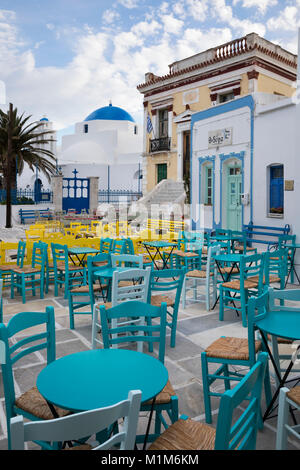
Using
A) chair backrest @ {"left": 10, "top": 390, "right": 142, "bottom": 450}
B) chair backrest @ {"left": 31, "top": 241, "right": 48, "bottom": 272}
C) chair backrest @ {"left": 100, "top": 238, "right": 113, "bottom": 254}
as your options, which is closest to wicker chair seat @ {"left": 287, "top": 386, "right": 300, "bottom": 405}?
chair backrest @ {"left": 10, "top": 390, "right": 142, "bottom": 450}

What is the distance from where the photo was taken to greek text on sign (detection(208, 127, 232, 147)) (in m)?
12.5

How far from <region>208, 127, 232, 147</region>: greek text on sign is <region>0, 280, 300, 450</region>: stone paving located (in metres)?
7.49

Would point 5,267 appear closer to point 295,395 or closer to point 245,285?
point 245,285

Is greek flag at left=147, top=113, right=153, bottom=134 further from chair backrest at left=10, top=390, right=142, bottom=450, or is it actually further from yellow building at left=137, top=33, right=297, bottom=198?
chair backrest at left=10, top=390, right=142, bottom=450

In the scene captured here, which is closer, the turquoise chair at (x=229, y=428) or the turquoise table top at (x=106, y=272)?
the turquoise chair at (x=229, y=428)

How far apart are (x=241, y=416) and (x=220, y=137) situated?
473 inches

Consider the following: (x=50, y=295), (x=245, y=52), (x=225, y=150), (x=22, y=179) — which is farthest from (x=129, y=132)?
(x=50, y=295)

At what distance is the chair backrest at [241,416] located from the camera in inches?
61.7

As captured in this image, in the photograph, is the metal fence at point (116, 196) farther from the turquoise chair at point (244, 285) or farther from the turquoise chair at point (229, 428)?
the turquoise chair at point (229, 428)

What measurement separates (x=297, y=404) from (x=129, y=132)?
39.4 metres

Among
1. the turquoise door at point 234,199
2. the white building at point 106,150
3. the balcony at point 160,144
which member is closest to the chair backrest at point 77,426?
the turquoise door at point 234,199

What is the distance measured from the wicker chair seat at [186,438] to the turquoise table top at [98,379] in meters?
0.27

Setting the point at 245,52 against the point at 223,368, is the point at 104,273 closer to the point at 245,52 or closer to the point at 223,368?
the point at 223,368

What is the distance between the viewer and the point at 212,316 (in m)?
5.86
